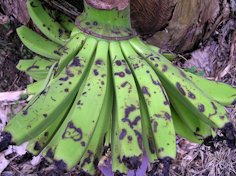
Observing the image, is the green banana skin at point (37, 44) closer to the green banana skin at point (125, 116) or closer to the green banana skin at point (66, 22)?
the green banana skin at point (66, 22)

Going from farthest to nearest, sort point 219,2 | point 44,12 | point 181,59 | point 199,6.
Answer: point 181,59
point 219,2
point 199,6
point 44,12

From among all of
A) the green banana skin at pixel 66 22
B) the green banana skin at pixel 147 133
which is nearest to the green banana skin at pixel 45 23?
the green banana skin at pixel 66 22

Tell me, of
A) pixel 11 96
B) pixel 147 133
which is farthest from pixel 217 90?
pixel 11 96

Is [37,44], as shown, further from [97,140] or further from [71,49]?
[97,140]

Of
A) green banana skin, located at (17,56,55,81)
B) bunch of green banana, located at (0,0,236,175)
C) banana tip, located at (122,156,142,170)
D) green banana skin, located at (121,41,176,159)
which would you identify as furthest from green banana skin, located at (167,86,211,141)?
green banana skin, located at (17,56,55,81)

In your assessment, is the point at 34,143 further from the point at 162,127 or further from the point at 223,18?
the point at 223,18

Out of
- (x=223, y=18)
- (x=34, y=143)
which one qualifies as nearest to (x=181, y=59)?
(x=223, y=18)
